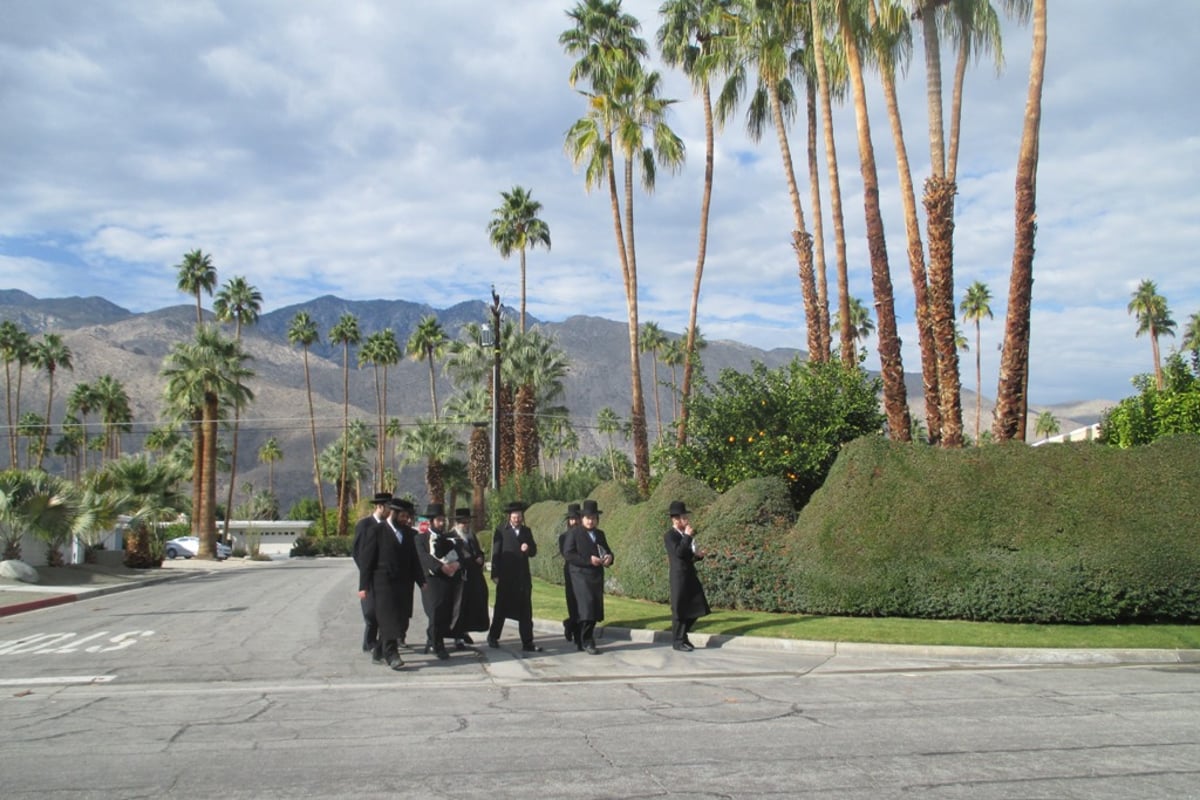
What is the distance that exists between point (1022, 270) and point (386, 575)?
45.7 ft

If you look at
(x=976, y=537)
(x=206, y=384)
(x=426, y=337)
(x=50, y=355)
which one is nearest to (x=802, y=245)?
(x=976, y=537)

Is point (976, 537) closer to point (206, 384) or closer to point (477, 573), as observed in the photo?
point (477, 573)

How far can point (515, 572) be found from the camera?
1223 centimetres

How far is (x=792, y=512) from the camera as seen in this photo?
16656 millimetres

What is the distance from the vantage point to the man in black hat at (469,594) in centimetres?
1201

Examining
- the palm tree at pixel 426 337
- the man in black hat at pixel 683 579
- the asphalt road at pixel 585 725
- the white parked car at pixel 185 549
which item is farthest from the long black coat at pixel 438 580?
the palm tree at pixel 426 337

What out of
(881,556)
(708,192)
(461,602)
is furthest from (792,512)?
(708,192)

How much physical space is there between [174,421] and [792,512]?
4371 cm

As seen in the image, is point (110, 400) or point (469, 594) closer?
point (469, 594)

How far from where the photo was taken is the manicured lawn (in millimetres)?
11867

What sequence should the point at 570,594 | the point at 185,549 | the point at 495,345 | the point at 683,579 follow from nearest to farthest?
A: 1. the point at 683,579
2. the point at 570,594
3. the point at 495,345
4. the point at 185,549

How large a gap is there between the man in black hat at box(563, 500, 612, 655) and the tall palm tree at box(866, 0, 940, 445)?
34.3ft

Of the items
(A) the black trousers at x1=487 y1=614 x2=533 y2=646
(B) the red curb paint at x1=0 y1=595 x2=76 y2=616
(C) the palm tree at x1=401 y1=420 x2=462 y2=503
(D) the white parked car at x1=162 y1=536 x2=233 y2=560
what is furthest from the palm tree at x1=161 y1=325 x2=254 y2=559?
(A) the black trousers at x1=487 y1=614 x2=533 y2=646

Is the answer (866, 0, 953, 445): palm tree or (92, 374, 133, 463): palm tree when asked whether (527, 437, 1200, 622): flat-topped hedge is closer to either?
(866, 0, 953, 445): palm tree
